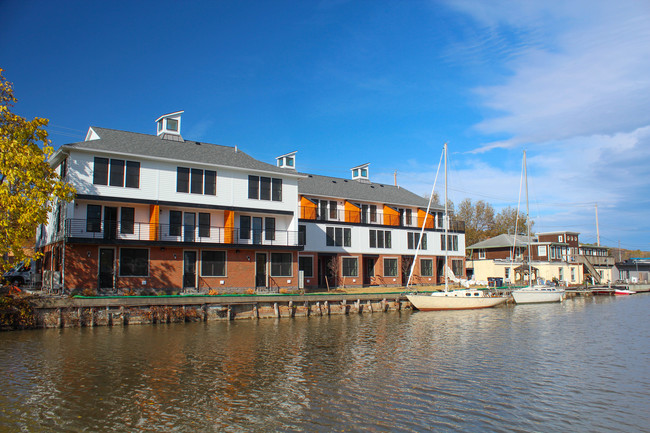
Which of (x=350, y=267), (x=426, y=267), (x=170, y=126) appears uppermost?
(x=170, y=126)

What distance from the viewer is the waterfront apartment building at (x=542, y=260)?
61.5 meters

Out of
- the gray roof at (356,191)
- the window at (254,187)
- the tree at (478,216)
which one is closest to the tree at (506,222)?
the tree at (478,216)

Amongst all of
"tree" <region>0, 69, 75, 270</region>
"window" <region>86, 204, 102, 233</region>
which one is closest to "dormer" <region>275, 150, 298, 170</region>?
"window" <region>86, 204, 102, 233</region>

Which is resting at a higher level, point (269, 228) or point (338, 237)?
point (269, 228)

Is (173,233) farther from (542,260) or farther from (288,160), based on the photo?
(542,260)

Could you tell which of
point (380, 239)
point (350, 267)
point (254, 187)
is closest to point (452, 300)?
point (350, 267)

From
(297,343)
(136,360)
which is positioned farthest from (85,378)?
(297,343)

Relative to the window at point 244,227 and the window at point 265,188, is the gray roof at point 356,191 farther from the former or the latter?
the window at point 244,227

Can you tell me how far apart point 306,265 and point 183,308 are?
52.6 ft

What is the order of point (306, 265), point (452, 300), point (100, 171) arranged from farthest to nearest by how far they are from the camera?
point (306, 265), point (452, 300), point (100, 171)

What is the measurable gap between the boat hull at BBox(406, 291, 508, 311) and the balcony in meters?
11.0

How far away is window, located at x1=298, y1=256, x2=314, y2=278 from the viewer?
43094 millimetres

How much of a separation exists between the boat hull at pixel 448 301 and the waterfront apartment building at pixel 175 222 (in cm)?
949

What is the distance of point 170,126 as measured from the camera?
39.2 meters
